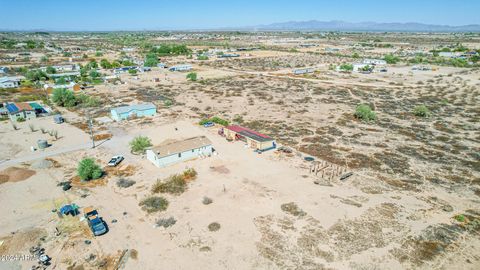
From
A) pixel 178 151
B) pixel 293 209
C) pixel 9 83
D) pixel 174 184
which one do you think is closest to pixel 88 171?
pixel 174 184

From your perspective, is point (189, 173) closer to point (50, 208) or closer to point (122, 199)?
point (122, 199)

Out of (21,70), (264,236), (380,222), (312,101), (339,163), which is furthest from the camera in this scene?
(21,70)

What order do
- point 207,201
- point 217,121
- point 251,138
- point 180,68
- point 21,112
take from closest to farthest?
point 207,201 < point 251,138 < point 217,121 < point 21,112 < point 180,68

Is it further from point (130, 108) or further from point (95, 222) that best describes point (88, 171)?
point (130, 108)

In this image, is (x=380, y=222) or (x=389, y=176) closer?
(x=380, y=222)

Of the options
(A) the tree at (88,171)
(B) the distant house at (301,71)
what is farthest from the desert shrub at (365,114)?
(B) the distant house at (301,71)

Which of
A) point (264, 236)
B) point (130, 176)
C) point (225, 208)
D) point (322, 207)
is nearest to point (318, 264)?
point (264, 236)

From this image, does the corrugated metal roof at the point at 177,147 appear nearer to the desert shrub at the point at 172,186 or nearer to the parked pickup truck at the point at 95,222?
the desert shrub at the point at 172,186
